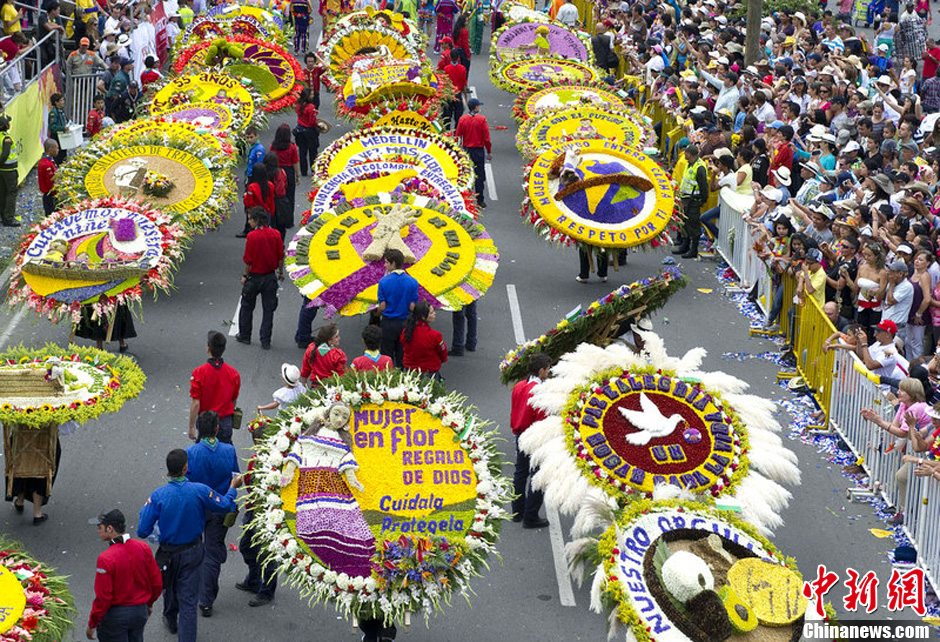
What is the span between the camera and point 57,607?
1078 cm

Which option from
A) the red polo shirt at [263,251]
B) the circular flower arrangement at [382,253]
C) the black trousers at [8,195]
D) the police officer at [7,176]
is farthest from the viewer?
the black trousers at [8,195]

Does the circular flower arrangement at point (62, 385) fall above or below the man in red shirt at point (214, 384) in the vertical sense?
above

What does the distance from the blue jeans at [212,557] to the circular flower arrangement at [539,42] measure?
1768 centimetres

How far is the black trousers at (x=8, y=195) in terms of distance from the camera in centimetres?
2278

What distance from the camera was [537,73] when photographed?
91.1 feet

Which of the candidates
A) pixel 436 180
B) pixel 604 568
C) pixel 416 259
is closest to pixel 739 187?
pixel 436 180

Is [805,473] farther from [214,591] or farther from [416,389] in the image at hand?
[214,591]

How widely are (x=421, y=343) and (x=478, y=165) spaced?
8538 mm

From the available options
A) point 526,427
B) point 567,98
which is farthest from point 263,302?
point 567,98

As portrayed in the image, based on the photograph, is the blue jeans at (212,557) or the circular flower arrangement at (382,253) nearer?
the blue jeans at (212,557)

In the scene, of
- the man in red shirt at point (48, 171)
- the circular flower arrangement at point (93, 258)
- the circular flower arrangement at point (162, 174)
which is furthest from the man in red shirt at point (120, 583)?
the man in red shirt at point (48, 171)

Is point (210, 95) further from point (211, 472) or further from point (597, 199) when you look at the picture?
point (211, 472)

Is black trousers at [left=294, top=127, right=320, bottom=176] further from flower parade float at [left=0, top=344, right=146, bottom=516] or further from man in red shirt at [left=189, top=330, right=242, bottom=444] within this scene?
flower parade float at [left=0, top=344, right=146, bottom=516]

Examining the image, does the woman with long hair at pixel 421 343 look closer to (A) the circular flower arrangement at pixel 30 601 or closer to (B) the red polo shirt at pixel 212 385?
(B) the red polo shirt at pixel 212 385
